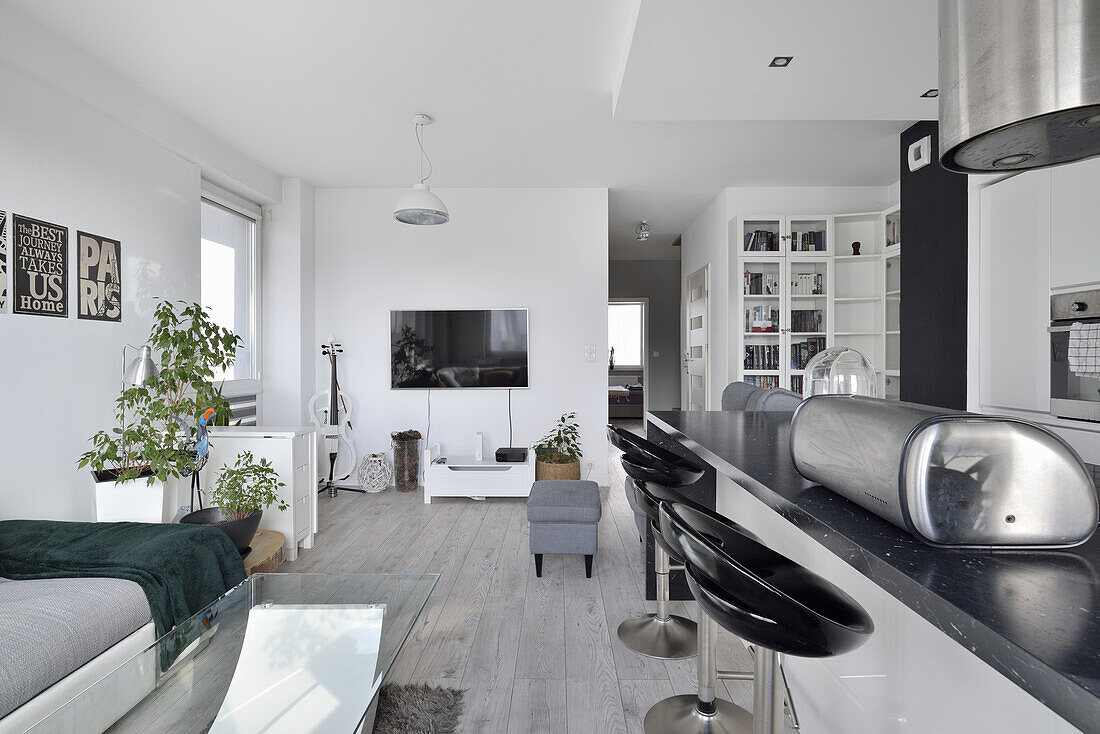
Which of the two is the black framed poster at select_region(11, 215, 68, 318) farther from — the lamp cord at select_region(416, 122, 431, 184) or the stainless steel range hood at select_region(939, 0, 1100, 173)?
the stainless steel range hood at select_region(939, 0, 1100, 173)

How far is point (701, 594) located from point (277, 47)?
3.25 meters

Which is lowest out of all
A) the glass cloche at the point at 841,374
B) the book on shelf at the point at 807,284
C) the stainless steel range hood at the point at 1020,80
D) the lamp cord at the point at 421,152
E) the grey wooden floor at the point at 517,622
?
the grey wooden floor at the point at 517,622

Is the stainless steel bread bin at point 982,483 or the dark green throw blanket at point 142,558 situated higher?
the stainless steel bread bin at point 982,483

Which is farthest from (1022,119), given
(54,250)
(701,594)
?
(54,250)

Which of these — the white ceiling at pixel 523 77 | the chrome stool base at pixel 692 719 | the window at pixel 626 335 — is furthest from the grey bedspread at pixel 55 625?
the window at pixel 626 335

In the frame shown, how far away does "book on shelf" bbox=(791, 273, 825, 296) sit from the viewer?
17.0ft

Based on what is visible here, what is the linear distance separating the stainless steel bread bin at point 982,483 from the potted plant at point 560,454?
406 centimetres

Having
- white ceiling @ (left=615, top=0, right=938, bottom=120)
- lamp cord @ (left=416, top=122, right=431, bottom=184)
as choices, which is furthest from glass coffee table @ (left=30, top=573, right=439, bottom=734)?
lamp cord @ (left=416, top=122, right=431, bottom=184)

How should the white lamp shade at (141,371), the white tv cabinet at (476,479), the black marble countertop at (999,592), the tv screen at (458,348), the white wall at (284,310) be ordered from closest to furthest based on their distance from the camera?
the black marble countertop at (999,592), the white lamp shade at (141,371), the white tv cabinet at (476,479), the white wall at (284,310), the tv screen at (458,348)

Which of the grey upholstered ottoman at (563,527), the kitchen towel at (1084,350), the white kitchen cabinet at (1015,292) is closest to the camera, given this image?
the kitchen towel at (1084,350)

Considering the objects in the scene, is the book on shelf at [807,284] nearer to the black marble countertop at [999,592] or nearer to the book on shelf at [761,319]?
the book on shelf at [761,319]

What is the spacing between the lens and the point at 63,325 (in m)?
2.84

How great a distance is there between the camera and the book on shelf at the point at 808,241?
518 cm

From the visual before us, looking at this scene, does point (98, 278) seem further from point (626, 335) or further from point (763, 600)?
point (626, 335)
